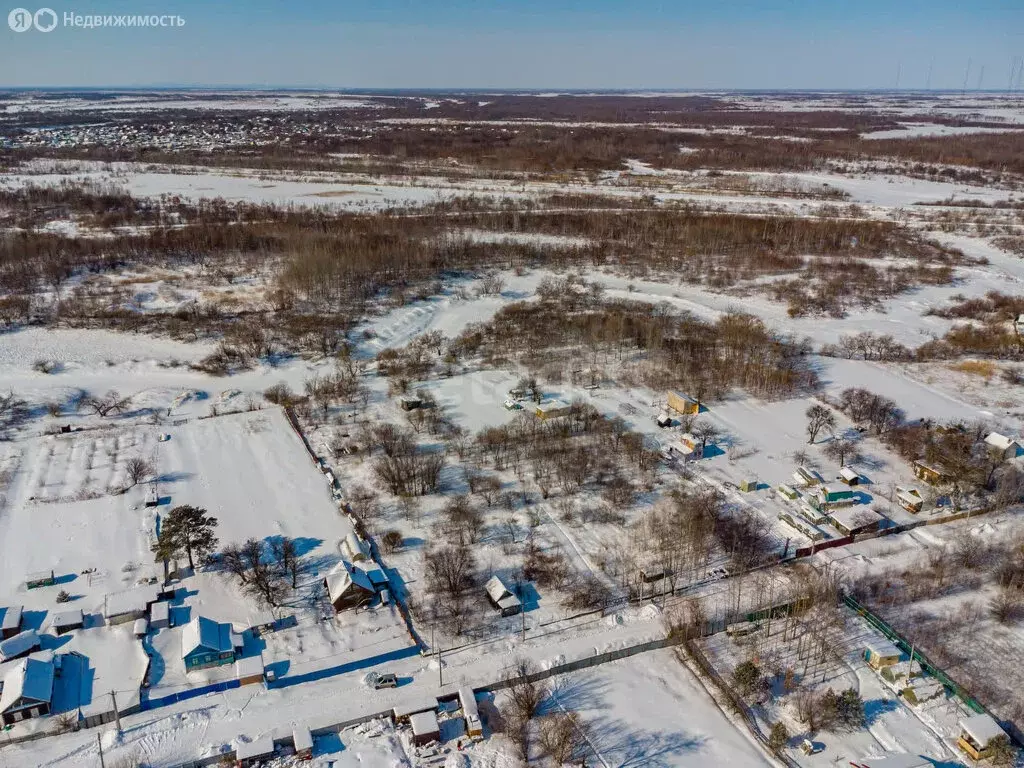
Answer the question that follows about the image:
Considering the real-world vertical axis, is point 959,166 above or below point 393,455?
above

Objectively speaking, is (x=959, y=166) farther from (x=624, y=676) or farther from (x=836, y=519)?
(x=624, y=676)

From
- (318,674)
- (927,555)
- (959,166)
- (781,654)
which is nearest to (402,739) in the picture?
(318,674)

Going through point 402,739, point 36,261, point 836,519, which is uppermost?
point 36,261

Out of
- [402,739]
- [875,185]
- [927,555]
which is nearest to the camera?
[402,739]

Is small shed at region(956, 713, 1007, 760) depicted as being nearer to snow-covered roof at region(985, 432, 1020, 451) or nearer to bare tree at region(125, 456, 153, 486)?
snow-covered roof at region(985, 432, 1020, 451)

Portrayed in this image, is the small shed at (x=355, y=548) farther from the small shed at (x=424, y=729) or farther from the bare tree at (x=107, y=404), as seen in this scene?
the bare tree at (x=107, y=404)

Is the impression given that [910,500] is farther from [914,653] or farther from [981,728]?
[981,728]

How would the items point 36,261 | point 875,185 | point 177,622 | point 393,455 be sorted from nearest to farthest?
point 177,622 < point 393,455 < point 36,261 < point 875,185
